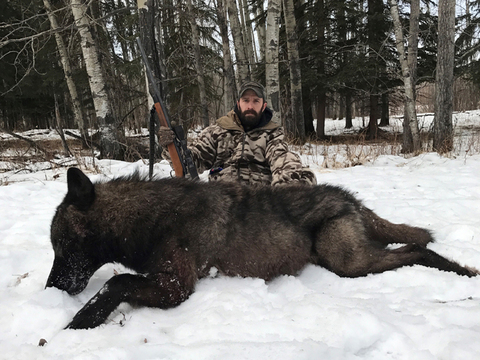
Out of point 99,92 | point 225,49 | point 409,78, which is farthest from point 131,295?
point 409,78

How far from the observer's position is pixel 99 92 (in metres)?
9.06

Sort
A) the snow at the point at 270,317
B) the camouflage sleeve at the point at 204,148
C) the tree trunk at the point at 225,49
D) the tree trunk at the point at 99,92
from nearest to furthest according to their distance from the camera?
the snow at the point at 270,317 < the camouflage sleeve at the point at 204,148 < the tree trunk at the point at 99,92 < the tree trunk at the point at 225,49

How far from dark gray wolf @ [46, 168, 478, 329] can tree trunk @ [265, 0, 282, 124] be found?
6343mm

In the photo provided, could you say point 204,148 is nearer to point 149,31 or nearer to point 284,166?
point 284,166

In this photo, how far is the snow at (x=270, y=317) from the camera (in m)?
1.68

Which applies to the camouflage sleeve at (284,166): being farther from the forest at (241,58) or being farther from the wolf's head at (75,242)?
the forest at (241,58)

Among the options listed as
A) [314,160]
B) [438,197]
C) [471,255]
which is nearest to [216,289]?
[471,255]

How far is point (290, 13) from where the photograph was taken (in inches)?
492

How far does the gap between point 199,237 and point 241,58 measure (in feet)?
34.7

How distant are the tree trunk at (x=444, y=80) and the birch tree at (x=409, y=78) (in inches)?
26.8

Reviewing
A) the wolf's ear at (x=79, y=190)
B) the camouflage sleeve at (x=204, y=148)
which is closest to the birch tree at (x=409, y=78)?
the camouflage sleeve at (x=204, y=148)

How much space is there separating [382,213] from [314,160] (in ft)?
16.2

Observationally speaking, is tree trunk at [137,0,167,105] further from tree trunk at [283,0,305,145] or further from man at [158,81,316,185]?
tree trunk at [283,0,305,145]

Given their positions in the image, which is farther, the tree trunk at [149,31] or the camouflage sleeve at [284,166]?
the tree trunk at [149,31]
